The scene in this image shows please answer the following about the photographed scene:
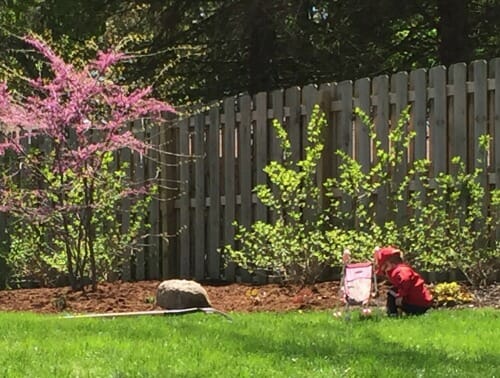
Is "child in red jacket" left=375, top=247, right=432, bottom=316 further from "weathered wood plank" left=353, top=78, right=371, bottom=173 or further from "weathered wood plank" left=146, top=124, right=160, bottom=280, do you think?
"weathered wood plank" left=146, top=124, right=160, bottom=280

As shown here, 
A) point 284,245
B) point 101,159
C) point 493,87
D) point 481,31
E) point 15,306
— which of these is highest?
point 481,31

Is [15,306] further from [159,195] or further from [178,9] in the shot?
[178,9]

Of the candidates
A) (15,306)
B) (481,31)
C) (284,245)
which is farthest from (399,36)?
(15,306)

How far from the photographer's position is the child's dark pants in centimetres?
630

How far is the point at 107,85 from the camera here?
8.32 m

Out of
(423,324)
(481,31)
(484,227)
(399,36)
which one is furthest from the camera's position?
(399,36)

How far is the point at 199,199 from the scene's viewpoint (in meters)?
9.66

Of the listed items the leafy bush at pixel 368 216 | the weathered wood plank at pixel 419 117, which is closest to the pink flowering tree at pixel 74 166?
the leafy bush at pixel 368 216

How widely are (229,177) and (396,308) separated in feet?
11.3

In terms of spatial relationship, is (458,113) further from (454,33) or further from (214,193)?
(454,33)

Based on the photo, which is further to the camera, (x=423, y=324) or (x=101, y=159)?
(x=101, y=159)

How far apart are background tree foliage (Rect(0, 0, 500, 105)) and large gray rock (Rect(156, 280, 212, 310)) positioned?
555cm

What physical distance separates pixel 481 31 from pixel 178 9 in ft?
15.8

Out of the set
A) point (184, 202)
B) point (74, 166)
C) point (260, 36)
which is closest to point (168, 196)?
point (184, 202)
